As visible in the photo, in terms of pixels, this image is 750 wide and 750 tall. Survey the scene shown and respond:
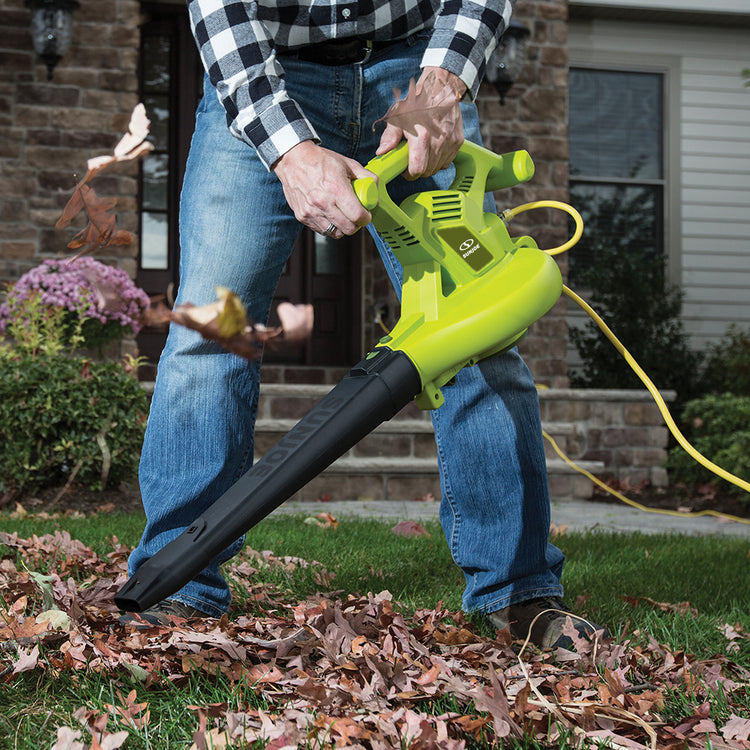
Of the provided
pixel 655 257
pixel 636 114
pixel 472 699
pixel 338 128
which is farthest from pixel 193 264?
pixel 636 114

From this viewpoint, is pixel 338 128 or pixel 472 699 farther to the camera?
pixel 338 128

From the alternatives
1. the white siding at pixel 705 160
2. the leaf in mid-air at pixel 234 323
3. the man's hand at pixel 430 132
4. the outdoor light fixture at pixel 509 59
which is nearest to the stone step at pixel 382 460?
the outdoor light fixture at pixel 509 59

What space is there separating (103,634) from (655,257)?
7346 mm

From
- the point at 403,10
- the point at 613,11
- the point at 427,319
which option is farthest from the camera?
the point at 613,11

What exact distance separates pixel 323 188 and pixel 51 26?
514 cm

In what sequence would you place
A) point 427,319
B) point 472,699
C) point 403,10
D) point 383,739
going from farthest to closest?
point 403,10
point 427,319
point 472,699
point 383,739

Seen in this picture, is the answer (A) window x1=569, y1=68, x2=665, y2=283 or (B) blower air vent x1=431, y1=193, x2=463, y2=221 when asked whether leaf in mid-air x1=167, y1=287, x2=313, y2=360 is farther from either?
(A) window x1=569, y1=68, x2=665, y2=283

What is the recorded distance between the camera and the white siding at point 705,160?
8.38 meters

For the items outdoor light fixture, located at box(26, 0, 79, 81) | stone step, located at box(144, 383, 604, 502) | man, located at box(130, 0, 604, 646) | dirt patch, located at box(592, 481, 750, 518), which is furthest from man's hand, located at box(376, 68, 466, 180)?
outdoor light fixture, located at box(26, 0, 79, 81)

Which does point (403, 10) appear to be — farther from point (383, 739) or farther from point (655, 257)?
point (655, 257)

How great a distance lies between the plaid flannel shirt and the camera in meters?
1.70

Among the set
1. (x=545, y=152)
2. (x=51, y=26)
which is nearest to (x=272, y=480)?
(x=51, y=26)

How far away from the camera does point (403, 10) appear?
2.02m

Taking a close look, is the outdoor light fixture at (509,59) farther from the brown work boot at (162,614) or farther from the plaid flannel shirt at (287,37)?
the brown work boot at (162,614)
